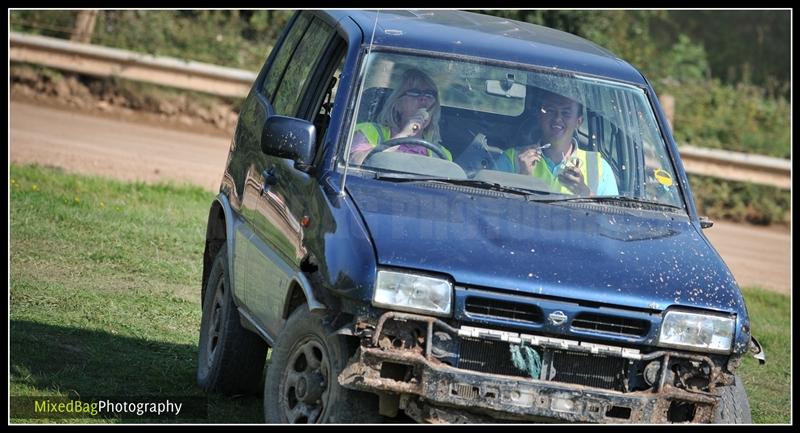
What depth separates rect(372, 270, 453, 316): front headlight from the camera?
15.9 ft

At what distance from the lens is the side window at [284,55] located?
731 cm

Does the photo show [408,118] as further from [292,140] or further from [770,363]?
[770,363]

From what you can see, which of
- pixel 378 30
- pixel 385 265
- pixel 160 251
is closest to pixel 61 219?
pixel 160 251

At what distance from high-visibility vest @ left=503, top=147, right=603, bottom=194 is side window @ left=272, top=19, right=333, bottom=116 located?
4.11 feet

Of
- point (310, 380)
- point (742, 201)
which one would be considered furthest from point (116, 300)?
point (742, 201)

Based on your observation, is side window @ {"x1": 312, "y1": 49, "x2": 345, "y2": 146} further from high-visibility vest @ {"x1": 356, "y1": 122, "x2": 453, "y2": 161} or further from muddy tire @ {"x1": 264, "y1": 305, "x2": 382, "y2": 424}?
muddy tire @ {"x1": 264, "y1": 305, "x2": 382, "y2": 424}

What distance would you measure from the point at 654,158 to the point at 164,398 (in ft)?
8.63

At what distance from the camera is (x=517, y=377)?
4.88 m

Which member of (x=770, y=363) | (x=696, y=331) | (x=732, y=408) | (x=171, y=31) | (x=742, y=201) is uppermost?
(x=171, y=31)

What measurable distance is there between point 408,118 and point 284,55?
5.16 ft

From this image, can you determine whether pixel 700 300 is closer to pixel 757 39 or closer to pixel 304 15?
pixel 304 15


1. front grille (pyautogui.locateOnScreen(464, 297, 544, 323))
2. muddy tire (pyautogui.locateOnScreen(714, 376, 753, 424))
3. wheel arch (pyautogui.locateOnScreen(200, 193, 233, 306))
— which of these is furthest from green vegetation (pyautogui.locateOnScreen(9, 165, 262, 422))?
muddy tire (pyautogui.locateOnScreen(714, 376, 753, 424))

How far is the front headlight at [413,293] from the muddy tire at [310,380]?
25 centimetres

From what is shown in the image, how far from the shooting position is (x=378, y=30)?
6.23 m
